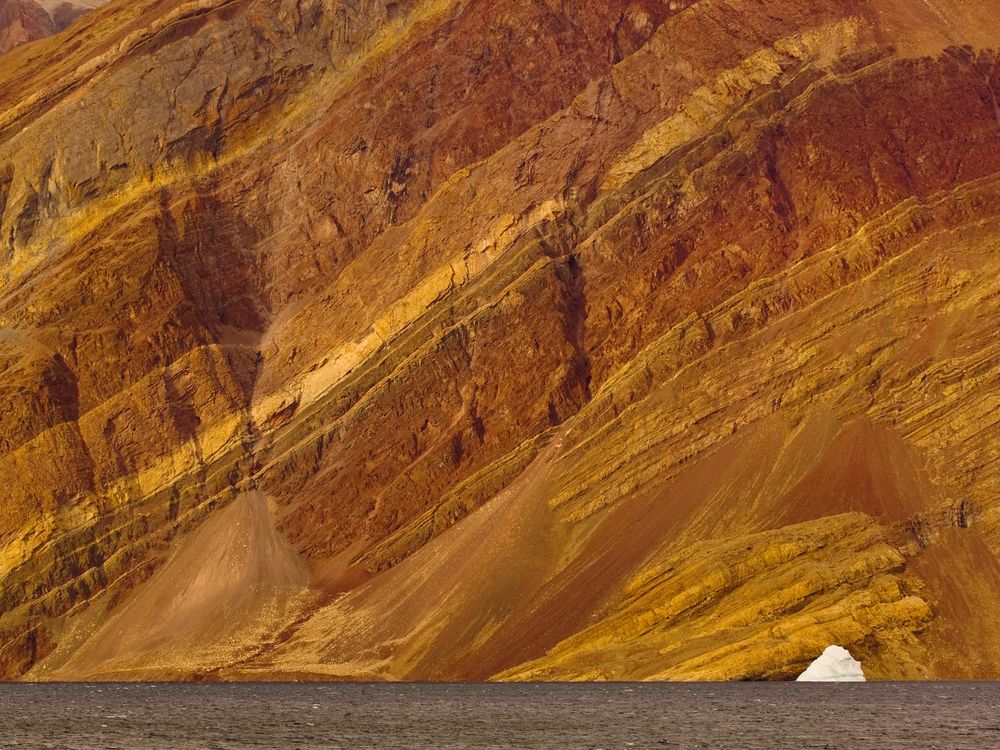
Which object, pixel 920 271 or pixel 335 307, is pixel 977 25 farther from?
pixel 335 307

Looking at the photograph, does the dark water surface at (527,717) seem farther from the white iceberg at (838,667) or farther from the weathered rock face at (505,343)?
the weathered rock face at (505,343)

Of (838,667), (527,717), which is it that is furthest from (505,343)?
(527,717)

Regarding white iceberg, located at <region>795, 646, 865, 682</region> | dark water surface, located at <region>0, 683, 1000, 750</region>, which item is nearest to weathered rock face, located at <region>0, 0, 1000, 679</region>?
white iceberg, located at <region>795, 646, 865, 682</region>

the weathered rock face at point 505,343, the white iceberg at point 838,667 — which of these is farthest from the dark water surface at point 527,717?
the weathered rock face at point 505,343

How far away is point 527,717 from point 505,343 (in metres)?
51.7

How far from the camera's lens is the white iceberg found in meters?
75.8

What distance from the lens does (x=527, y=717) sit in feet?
194

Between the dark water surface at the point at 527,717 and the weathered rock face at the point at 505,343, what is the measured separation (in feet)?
30.0

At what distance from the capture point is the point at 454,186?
117 m

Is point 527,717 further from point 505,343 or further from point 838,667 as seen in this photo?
point 505,343

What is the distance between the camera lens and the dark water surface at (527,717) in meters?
49.0

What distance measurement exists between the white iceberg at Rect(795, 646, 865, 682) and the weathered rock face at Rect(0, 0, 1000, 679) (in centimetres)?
102

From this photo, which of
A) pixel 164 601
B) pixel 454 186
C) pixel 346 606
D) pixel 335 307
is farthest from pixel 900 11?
pixel 164 601

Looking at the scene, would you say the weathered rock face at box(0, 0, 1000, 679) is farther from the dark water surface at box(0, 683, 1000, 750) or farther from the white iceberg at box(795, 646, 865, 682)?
the dark water surface at box(0, 683, 1000, 750)
